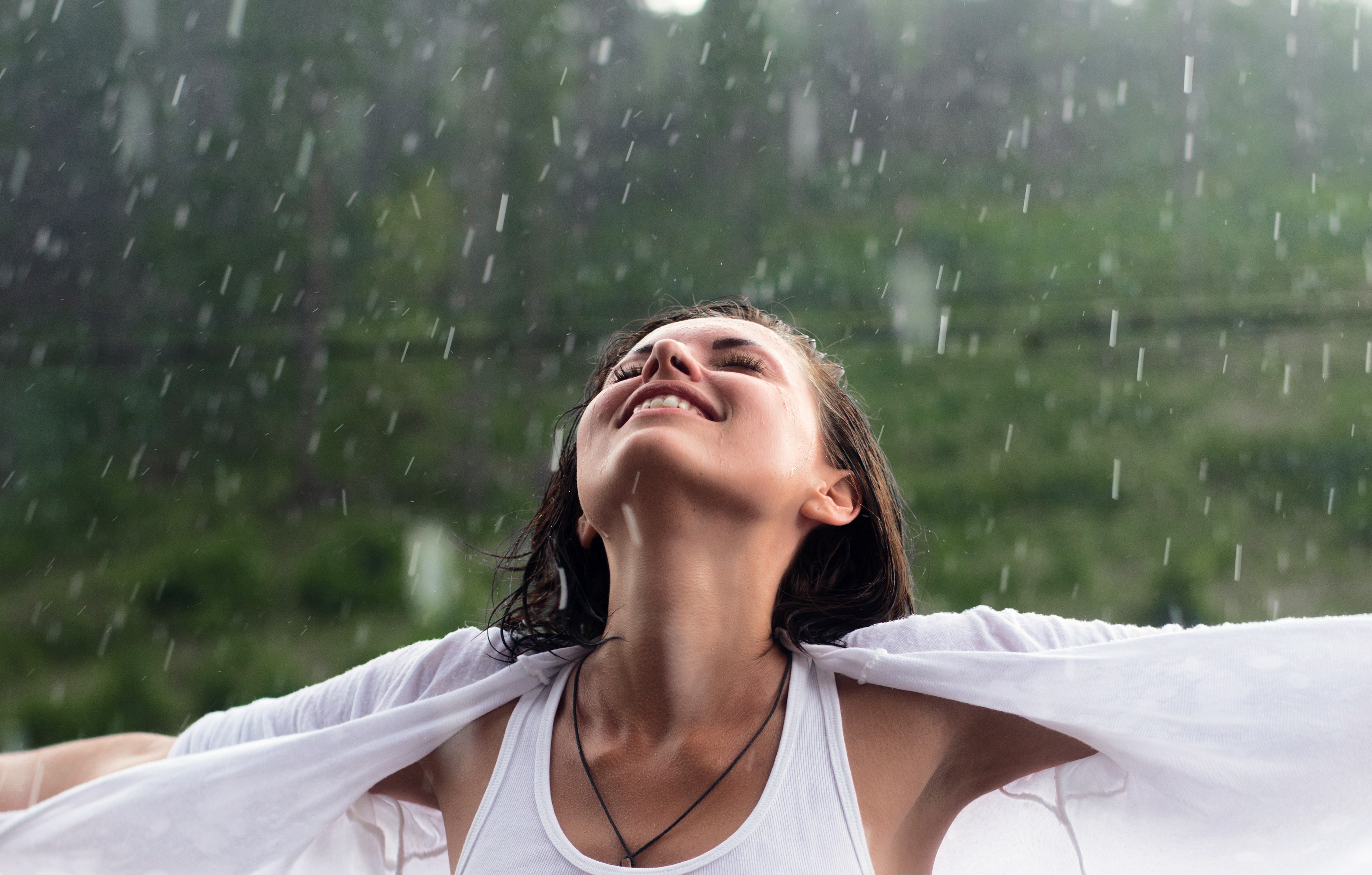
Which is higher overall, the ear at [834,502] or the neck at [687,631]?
the ear at [834,502]

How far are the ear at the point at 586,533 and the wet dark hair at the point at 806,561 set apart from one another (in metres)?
0.02

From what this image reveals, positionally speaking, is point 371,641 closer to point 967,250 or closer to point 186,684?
point 186,684

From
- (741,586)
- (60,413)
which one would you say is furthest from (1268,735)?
(60,413)

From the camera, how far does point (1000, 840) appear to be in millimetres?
1161

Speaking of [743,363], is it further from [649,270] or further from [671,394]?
[649,270]

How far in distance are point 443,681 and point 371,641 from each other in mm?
4306

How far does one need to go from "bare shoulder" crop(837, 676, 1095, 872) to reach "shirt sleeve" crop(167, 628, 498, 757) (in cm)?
50

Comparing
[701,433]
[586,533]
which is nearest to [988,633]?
[701,433]

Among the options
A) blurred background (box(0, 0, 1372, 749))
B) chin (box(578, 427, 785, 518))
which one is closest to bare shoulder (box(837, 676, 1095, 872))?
chin (box(578, 427, 785, 518))

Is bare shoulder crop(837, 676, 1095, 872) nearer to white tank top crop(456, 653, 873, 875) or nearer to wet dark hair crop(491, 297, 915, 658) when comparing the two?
white tank top crop(456, 653, 873, 875)

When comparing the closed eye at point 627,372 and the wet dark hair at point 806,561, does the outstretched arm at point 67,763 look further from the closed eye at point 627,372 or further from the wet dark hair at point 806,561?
the closed eye at point 627,372

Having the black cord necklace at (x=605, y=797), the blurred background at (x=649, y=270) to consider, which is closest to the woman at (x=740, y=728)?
the black cord necklace at (x=605, y=797)

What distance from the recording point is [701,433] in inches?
44.0

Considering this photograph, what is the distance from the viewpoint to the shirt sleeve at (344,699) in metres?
1.29
